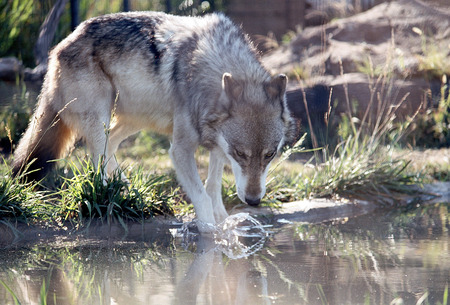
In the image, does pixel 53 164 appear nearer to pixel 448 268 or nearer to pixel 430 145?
pixel 448 268

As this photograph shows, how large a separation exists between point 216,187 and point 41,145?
1573mm

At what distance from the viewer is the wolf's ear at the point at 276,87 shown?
4809 mm

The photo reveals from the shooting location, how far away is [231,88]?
→ 4691 mm

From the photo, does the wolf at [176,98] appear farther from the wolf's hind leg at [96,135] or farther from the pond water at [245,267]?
the pond water at [245,267]

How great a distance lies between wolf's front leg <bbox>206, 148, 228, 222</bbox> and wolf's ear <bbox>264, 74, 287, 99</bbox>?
2.67 feet

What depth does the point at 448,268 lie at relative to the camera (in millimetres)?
3844

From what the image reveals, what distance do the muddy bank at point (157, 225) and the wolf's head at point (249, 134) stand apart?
0.79m

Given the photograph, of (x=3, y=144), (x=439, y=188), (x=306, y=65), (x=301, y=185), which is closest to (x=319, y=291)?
(x=301, y=185)

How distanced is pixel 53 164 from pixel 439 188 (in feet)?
13.2

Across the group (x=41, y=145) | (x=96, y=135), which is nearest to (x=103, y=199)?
(x=96, y=135)

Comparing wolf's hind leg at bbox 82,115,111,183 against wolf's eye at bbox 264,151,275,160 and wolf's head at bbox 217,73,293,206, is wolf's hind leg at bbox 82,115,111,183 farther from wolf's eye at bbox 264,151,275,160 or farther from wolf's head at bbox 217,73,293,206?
wolf's eye at bbox 264,151,275,160

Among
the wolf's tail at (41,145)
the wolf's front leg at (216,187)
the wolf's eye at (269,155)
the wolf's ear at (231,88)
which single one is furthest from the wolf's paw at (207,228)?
the wolf's tail at (41,145)

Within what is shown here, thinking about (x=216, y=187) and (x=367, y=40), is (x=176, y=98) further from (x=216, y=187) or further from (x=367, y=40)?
(x=367, y=40)

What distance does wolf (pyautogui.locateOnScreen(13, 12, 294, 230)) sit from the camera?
15.4 ft
